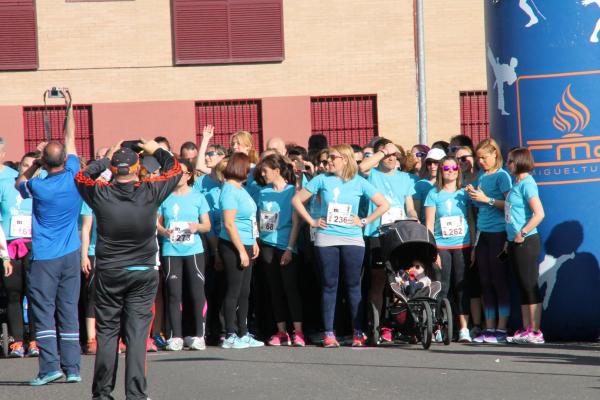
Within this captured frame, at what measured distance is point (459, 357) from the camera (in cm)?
1209

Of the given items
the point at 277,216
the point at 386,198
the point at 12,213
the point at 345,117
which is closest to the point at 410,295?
the point at 386,198

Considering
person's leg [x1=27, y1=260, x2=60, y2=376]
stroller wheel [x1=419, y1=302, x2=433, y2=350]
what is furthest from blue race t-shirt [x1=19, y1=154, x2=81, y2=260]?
stroller wheel [x1=419, y1=302, x2=433, y2=350]

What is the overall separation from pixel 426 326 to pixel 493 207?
5.28 ft

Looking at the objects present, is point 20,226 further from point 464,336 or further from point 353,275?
point 464,336

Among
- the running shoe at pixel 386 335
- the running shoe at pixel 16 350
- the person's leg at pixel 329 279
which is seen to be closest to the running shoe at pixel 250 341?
the person's leg at pixel 329 279

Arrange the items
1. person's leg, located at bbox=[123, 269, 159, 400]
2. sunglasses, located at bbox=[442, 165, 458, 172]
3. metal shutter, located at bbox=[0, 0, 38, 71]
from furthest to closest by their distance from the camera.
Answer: metal shutter, located at bbox=[0, 0, 38, 71] < sunglasses, located at bbox=[442, 165, 458, 172] < person's leg, located at bbox=[123, 269, 159, 400]

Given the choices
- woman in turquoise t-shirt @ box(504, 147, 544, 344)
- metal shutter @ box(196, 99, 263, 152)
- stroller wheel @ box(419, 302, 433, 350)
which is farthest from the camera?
metal shutter @ box(196, 99, 263, 152)

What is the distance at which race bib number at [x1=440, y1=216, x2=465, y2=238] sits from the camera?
45.1 feet

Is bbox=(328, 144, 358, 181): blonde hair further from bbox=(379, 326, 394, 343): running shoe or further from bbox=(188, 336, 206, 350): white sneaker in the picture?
bbox=(188, 336, 206, 350): white sneaker

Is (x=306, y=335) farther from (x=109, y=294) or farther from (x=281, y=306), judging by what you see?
(x=109, y=294)

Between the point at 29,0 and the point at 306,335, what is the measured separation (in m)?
16.7

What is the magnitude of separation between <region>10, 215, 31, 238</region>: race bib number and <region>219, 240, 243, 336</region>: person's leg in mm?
2018

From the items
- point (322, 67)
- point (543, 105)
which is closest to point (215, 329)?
point (543, 105)

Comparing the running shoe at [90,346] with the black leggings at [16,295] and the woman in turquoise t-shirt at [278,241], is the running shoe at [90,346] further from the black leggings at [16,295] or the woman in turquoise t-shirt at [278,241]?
the woman in turquoise t-shirt at [278,241]
